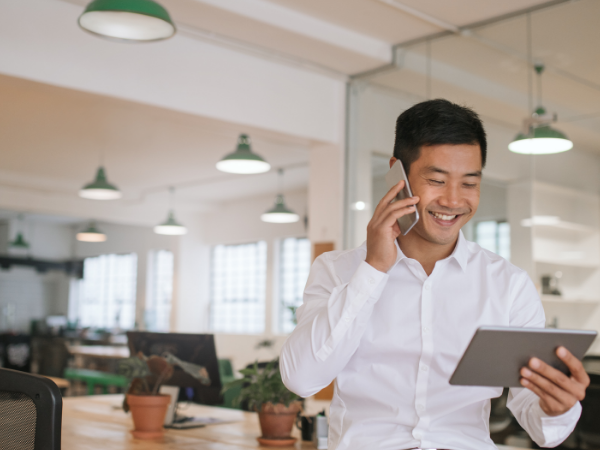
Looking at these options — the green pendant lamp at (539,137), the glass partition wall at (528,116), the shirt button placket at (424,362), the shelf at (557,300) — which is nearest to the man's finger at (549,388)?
the shirt button placket at (424,362)

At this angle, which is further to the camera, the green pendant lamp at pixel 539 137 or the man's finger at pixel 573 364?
the green pendant lamp at pixel 539 137

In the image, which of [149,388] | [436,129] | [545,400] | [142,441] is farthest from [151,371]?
[545,400]

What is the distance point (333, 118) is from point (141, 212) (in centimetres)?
648

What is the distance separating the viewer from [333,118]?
5547 mm

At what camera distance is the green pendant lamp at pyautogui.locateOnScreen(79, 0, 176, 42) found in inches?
109

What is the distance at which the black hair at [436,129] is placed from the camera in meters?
1.58

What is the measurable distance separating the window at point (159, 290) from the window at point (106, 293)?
59cm

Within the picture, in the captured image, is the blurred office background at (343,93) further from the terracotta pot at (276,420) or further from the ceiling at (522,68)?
the terracotta pot at (276,420)

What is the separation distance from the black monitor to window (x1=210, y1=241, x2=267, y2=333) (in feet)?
23.5

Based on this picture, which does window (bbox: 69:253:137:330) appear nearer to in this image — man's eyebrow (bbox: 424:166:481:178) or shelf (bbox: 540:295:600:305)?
shelf (bbox: 540:295:600:305)

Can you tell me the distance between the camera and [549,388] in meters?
1.31

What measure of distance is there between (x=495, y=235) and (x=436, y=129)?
3.31m

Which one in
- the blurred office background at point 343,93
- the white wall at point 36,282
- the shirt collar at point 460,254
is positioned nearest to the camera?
the shirt collar at point 460,254

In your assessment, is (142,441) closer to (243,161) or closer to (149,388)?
(149,388)
